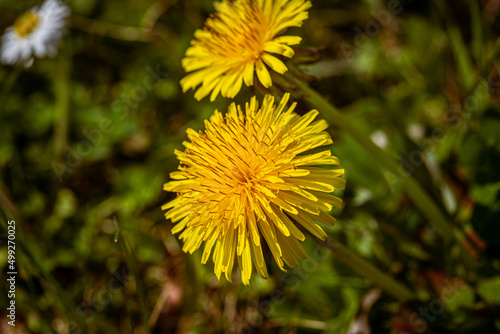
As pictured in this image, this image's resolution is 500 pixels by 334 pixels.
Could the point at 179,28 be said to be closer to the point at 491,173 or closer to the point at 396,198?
the point at 396,198

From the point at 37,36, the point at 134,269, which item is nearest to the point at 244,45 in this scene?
the point at 134,269

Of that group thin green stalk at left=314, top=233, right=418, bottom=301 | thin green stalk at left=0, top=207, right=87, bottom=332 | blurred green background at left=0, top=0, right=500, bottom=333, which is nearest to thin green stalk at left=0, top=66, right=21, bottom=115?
blurred green background at left=0, top=0, right=500, bottom=333

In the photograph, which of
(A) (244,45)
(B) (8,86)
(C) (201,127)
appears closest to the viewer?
(A) (244,45)

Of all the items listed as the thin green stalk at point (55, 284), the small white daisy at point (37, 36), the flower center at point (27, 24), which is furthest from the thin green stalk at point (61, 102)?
the thin green stalk at point (55, 284)

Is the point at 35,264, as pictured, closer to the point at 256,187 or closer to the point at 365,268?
the point at 256,187

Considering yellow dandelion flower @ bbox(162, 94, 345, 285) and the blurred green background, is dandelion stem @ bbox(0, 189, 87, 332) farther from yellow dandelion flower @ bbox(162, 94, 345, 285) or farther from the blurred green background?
yellow dandelion flower @ bbox(162, 94, 345, 285)

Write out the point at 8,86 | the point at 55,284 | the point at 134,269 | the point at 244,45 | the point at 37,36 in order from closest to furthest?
1. the point at 244,45
2. the point at 134,269
3. the point at 55,284
4. the point at 8,86
5. the point at 37,36

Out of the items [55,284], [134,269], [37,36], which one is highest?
[37,36]

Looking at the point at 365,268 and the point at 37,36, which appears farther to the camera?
the point at 37,36

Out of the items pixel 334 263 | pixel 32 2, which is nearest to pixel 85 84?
pixel 32 2
